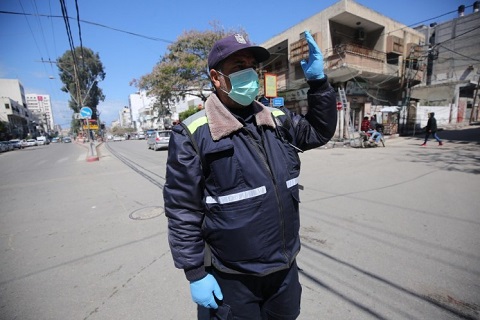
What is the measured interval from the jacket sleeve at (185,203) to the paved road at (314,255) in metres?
1.22

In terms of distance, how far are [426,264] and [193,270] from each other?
2826mm

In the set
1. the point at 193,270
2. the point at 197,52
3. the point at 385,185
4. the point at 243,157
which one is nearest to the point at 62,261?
the point at 193,270

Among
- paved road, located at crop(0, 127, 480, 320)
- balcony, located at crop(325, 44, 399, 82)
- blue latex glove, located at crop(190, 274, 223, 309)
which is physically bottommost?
paved road, located at crop(0, 127, 480, 320)

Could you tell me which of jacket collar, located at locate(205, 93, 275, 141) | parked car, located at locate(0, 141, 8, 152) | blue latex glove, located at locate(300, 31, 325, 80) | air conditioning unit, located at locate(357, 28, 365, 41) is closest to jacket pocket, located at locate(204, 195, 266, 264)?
jacket collar, located at locate(205, 93, 275, 141)

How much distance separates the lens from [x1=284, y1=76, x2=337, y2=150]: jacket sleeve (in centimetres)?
164

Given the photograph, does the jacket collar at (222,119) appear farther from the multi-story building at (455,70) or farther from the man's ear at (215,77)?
the multi-story building at (455,70)

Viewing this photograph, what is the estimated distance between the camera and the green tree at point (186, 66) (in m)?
19.6

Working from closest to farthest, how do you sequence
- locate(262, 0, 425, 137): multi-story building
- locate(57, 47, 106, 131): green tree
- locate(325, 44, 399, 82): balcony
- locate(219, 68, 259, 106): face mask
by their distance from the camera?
locate(219, 68, 259, 106): face mask, locate(325, 44, 399, 82): balcony, locate(262, 0, 425, 137): multi-story building, locate(57, 47, 106, 131): green tree

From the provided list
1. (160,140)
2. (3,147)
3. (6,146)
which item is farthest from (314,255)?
(6,146)

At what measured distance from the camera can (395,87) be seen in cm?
2134

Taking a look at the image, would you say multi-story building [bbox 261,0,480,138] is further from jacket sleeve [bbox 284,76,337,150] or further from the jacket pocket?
the jacket pocket

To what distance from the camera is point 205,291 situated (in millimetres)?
1454

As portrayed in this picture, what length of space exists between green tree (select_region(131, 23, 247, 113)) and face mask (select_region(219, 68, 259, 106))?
59.4 ft

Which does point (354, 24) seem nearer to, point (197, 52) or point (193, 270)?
point (197, 52)
